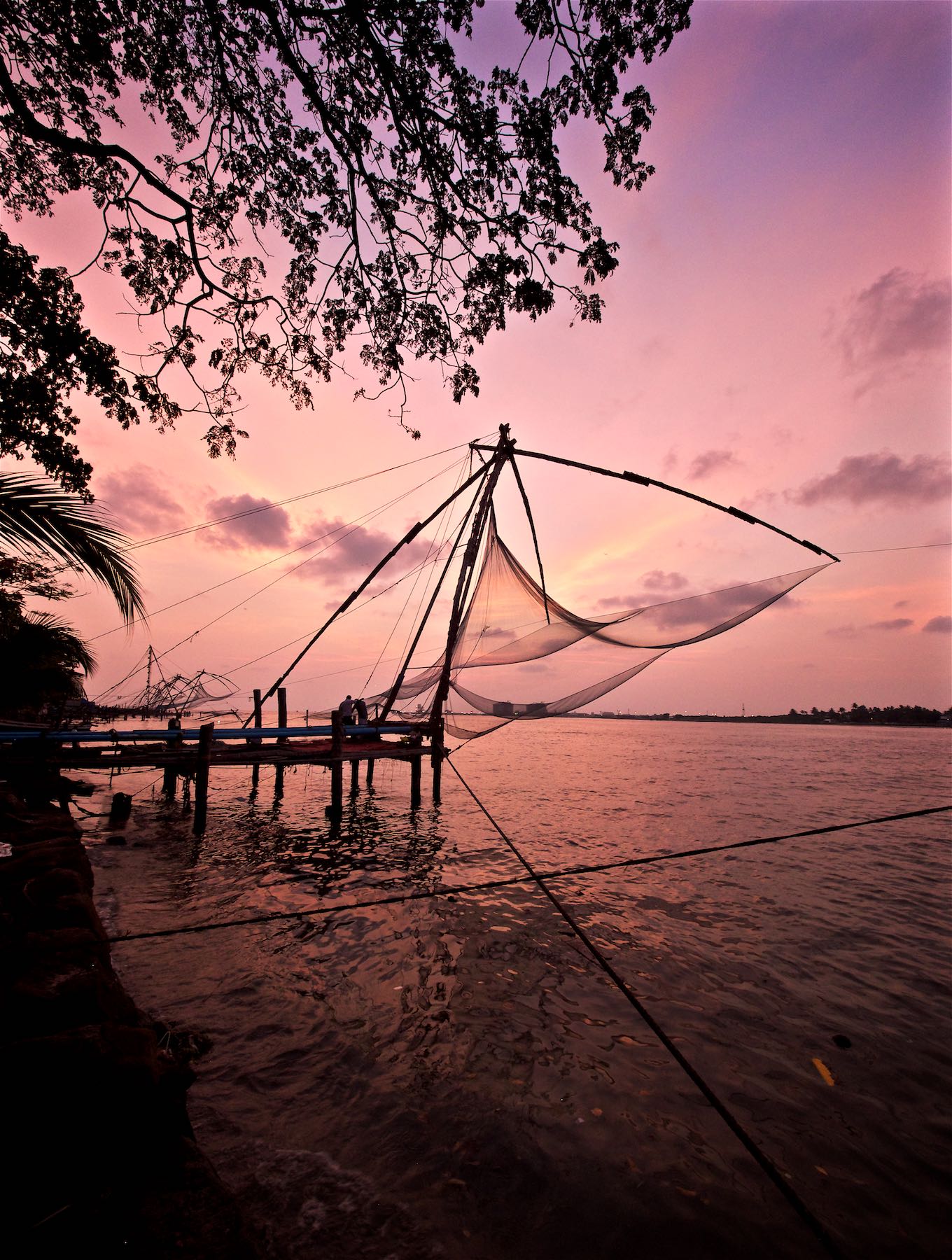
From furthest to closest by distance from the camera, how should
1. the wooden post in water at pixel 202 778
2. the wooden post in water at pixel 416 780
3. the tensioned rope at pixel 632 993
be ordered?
the wooden post in water at pixel 416 780, the wooden post in water at pixel 202 778, the tensioned rope at pixel 632 993

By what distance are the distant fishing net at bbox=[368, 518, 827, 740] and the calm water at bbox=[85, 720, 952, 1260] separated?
3.10 metres

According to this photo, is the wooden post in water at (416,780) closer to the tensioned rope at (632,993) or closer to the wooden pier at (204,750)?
the wooden pier at (204,750)

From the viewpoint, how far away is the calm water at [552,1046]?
285cm

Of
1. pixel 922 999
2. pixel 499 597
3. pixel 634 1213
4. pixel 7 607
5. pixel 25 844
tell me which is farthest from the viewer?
pixel 499 597

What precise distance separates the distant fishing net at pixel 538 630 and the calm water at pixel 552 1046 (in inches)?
122

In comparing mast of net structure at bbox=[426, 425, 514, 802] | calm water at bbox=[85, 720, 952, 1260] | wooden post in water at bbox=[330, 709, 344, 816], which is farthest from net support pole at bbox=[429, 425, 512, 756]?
calm water at bbox=[85, 720, 952, 1260]

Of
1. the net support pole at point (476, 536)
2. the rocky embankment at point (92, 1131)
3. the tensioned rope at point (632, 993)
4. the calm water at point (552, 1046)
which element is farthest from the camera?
the net support pole at point (476, 536)

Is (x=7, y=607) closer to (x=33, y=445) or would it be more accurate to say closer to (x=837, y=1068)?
(x=33, y=445)

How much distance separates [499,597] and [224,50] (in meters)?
7.93

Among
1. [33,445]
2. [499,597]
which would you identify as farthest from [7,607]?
[499,597]

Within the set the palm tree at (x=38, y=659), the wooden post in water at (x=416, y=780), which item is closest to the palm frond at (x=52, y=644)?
the palm tree at (x=38, y=659)

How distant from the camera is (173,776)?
18031 millimetres

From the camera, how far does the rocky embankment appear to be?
5.99ft

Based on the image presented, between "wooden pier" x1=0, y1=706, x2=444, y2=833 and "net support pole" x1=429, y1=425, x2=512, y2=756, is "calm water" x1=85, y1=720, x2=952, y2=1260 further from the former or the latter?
"net support pole" x1=429, y1=425, x2=512, y2=756
